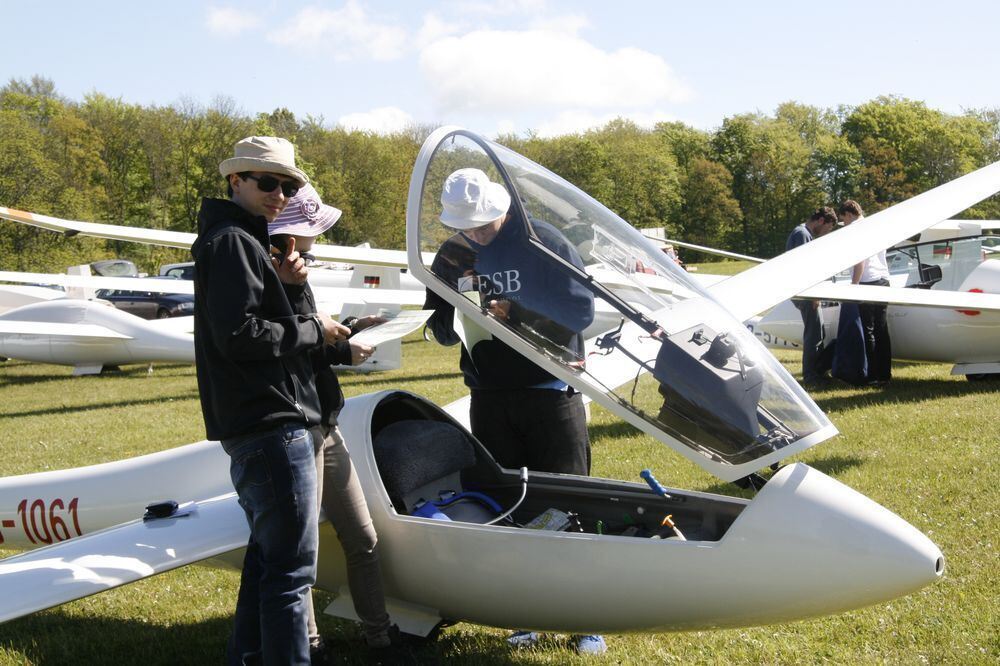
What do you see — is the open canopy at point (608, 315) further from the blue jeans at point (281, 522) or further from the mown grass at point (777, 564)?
the blue jeans at point (281, 522)

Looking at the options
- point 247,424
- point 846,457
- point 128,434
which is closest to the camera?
point 247,424

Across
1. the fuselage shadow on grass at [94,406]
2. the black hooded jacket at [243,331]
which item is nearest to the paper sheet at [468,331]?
the black hooded jacket at [243,331]

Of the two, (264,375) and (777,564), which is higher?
(264,375)

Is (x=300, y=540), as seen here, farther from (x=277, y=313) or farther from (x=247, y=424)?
(x=277, y=313)

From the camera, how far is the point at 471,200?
3.22 metres

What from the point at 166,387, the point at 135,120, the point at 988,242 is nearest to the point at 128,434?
the point at 166,387

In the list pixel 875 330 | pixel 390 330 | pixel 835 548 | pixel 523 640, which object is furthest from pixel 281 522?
pixel 875 330

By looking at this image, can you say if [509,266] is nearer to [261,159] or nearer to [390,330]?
[390,330]

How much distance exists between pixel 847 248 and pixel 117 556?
519 centimetres

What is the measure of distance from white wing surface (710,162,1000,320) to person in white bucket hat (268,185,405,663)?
3.38m

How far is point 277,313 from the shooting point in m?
2.79

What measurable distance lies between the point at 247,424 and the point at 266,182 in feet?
2.59

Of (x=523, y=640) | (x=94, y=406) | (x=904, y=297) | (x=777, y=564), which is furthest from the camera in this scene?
(x=94, y=406)

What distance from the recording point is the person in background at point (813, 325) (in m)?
9.79
